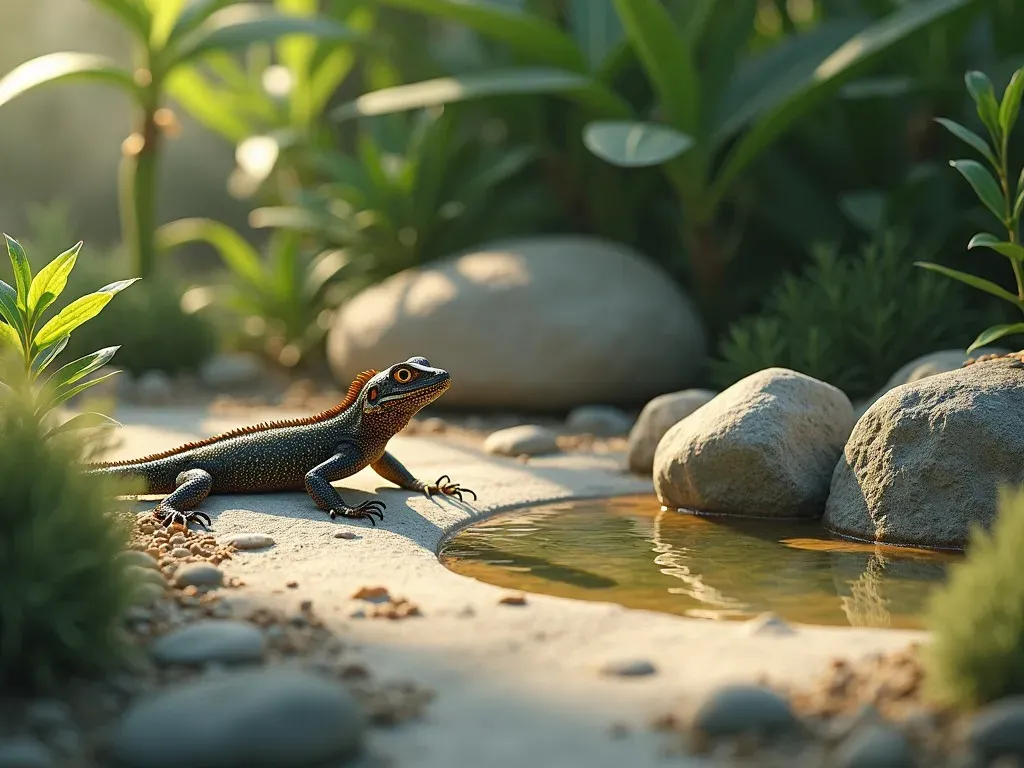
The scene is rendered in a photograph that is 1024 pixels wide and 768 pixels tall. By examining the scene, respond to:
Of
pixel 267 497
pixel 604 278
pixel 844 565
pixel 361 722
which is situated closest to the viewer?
pixel 361 722

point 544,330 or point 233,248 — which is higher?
point 233,248

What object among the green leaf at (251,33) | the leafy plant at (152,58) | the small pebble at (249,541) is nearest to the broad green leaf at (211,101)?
the leafy plant at (152,58)

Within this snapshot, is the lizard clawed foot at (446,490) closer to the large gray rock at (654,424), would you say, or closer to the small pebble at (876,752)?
the large gray rock at (654,424)

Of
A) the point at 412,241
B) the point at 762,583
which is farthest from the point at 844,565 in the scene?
the point at 412,241

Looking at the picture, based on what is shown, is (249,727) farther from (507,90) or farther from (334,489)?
(507,90)

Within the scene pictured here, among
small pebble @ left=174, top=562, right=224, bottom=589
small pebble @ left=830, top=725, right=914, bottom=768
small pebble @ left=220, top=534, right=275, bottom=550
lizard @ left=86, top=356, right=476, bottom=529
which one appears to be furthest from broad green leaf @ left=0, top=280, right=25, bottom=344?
small pebble @ left=830, top=725, right=914, bottom=768

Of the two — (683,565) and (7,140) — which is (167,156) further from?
(683,565)

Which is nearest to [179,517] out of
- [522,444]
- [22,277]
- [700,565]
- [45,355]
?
[45,355]
